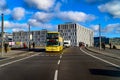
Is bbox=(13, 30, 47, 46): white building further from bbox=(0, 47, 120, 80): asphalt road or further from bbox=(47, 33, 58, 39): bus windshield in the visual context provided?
bbox=(0, 47, 120, 80): asphalt road

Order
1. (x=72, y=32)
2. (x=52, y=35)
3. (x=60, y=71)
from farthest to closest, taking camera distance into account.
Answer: (x=72, y=32), (x=52, y=35), (x=60, y=71)

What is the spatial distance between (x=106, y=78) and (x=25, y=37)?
163369mm

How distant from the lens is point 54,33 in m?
48.0

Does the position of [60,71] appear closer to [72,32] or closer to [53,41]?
[53,41]

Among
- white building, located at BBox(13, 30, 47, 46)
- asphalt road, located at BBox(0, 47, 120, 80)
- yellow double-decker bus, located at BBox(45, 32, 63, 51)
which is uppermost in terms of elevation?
white building, located at BBox(13, 30, 47, 46)

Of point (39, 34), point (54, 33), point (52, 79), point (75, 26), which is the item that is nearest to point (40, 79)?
point (52, 79)

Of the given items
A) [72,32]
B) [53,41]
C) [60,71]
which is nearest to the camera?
[60,71]

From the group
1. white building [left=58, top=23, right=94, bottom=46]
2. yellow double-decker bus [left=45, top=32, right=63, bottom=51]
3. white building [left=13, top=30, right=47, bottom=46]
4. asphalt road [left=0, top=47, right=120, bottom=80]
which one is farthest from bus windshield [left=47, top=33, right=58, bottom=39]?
white building [left=58, top=23, right=94, bottom=46]

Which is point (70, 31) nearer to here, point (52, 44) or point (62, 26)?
point (62, 26)

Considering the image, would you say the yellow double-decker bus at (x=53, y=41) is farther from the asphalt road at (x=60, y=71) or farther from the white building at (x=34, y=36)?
the white building at (x=34, y=36)

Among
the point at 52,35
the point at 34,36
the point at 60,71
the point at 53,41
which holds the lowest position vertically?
the point at 60,71

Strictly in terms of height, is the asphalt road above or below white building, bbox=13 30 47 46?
below

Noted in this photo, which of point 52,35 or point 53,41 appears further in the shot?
point 52,35

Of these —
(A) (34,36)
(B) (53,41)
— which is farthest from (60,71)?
(A) (34,36)
